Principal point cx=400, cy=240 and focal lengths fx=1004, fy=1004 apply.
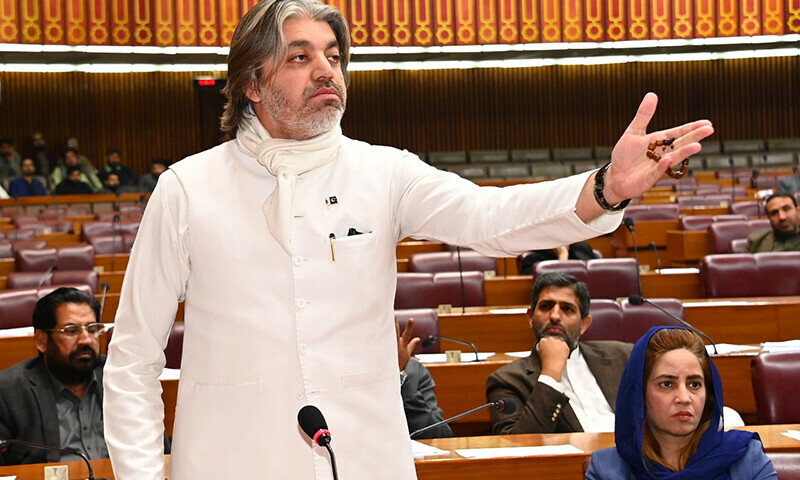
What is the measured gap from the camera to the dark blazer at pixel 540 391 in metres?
3.76

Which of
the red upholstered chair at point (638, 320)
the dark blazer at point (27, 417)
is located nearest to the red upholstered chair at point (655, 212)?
the red upholstered chair at point (638, 320)

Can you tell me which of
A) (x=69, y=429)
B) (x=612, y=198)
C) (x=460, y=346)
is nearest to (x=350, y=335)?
(x=612, y=198)

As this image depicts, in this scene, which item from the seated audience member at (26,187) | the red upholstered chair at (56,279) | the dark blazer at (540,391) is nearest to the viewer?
the dark blazer at (540,391)

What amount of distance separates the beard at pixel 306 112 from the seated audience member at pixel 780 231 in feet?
20.9

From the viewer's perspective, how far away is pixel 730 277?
6500 millimetres

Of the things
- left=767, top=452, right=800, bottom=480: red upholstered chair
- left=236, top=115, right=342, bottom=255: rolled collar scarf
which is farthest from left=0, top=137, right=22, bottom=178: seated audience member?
left=236, top=115, right=342, bottom=255: rolled collar scarf

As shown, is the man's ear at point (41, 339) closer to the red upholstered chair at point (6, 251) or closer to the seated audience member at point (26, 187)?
the red upholstered chair at point (6, 251)

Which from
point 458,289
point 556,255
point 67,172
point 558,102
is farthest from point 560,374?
point 558,102

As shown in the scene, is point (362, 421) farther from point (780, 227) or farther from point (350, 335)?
point (780, 227)

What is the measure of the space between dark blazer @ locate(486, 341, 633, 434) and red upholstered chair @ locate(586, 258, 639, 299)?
1.99m

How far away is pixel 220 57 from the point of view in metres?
14.6

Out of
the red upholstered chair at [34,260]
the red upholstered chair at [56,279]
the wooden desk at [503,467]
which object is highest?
the red upholstered chair at [34,260]

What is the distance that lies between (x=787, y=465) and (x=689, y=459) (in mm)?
247

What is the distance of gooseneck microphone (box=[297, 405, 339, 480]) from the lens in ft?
4.83
